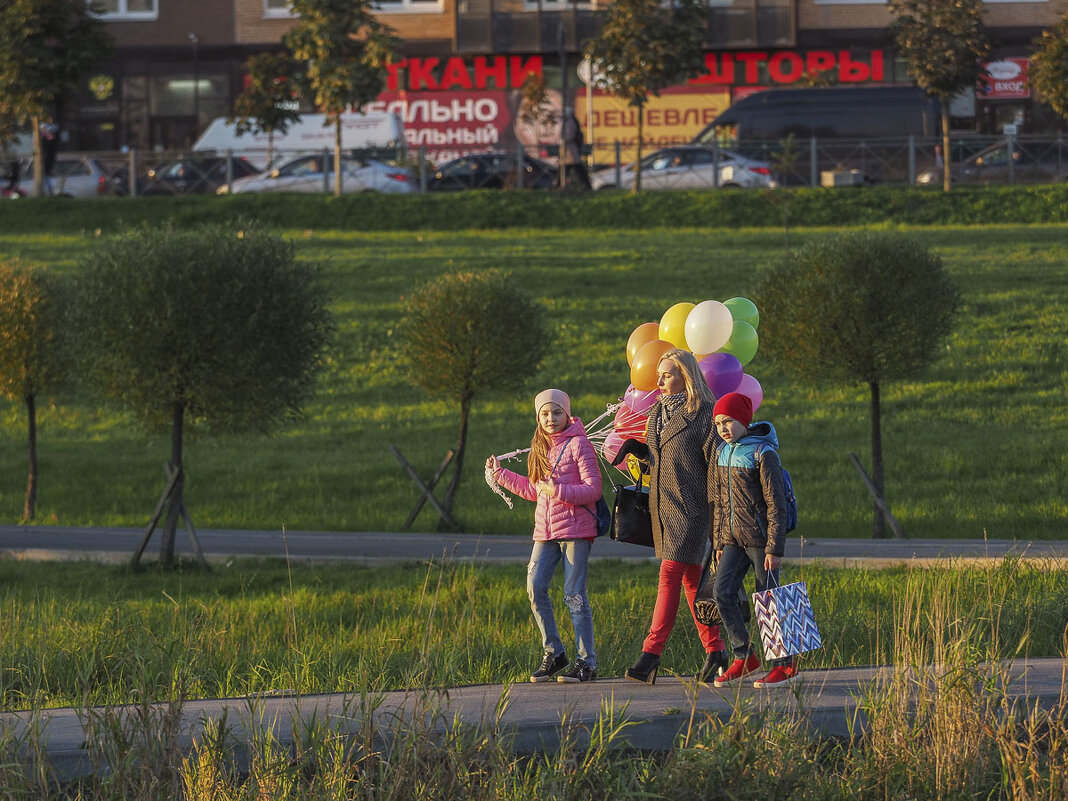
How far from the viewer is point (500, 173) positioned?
4059 centimetres

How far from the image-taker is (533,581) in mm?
8898

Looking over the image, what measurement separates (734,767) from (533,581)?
73.1 inches

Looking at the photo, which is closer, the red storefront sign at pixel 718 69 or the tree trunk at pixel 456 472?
the tree trunk at pixel 456 472

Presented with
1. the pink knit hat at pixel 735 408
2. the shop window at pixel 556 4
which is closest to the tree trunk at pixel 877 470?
the pink knit hat at pixel 735 408

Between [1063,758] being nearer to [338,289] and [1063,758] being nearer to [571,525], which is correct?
[571,525]

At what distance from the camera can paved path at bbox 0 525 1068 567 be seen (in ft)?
55.4

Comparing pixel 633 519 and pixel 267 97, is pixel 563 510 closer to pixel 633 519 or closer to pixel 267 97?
pixel 633 519

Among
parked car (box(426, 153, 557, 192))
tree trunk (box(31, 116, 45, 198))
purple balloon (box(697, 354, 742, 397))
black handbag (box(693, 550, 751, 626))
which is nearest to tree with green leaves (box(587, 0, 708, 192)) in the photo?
parked car (box(426, 153, 557, 192))

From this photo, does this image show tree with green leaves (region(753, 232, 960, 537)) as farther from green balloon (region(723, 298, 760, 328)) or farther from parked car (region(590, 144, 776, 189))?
parked car (region(590, 144, 776, 189))

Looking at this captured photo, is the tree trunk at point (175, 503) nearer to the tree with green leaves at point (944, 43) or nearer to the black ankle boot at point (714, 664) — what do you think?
the black ankle boot at point (714, 664)

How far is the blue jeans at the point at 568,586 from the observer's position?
880cm

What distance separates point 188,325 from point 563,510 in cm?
1136

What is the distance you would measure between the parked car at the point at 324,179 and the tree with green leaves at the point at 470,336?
66.0ft

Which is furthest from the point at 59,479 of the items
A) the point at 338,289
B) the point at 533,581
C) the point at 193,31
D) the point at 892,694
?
the point at 193,31
